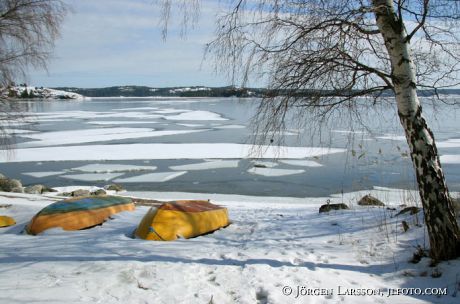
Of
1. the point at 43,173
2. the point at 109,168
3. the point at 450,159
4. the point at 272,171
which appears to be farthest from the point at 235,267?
the point at 450,159

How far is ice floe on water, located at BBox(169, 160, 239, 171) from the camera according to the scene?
16.6m

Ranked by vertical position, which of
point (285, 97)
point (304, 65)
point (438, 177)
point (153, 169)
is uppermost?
point (304, 65)

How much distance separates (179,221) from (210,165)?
440 inches

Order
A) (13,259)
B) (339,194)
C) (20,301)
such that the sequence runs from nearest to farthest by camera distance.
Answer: (20,301)
(13,259)
(339,194)

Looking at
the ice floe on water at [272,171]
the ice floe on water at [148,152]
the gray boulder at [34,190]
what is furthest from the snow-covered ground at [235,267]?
the ice floe on water at [148,152]

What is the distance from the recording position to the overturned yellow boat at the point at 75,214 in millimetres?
5988

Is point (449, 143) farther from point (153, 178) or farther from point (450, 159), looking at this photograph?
point (153, 178)

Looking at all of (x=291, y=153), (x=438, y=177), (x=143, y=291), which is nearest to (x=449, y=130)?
(x=291, y=153)

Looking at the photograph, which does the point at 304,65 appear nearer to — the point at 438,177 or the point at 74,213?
the point at 438,177

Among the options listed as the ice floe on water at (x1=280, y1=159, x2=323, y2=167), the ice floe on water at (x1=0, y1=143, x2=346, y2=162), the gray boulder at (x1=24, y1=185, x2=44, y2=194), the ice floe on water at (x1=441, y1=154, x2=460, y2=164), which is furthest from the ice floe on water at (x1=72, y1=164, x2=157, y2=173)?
the ice floe on water at (x1=441, y1=154, x2=460, y2=164)

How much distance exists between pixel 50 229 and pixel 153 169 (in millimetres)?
10908

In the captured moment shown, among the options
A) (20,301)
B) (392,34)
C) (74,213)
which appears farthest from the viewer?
(74,213)

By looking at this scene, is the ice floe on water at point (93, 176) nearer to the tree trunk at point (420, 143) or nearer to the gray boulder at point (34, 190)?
the gray boulder at point (34, 190)

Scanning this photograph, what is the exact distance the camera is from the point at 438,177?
13.2 feet
